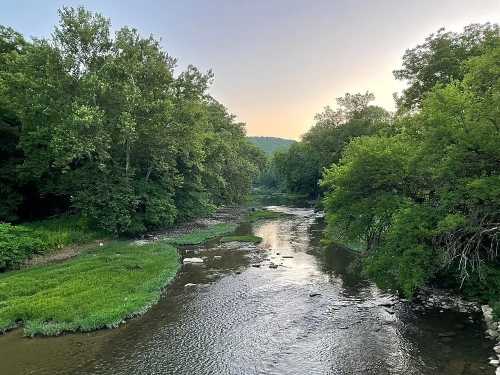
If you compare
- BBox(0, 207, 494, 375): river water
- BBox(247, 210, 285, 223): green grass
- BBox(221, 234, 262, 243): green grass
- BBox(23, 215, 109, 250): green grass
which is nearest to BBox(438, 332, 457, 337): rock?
BBox(0, 207, 494, 375): river water

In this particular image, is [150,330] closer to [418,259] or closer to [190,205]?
[418,259]

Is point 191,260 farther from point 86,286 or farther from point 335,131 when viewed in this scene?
point 335,131

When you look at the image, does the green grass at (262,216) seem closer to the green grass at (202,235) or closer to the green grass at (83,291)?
the green grass at (202,235)

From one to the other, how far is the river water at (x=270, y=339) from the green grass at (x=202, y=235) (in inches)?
588

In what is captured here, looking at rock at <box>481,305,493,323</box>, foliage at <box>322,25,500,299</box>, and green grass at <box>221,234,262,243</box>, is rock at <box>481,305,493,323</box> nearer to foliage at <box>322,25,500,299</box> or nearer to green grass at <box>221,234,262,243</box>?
foliage at <box>322,25,500,299</box>

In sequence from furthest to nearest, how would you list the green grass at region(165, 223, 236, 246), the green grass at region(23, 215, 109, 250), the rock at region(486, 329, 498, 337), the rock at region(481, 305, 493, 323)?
the green grass at region(165, 223, 236, 246) < the green grass at region(23, 215, 109, 250) < the rock at region(481, 305, 493, 323) < the rock at region(486, 329, 498, 337)

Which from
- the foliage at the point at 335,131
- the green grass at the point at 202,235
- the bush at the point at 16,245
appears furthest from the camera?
the foliage at the point at 335,131

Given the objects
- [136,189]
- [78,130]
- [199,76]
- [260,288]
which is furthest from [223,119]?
[260,288]

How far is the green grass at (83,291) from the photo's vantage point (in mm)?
19125

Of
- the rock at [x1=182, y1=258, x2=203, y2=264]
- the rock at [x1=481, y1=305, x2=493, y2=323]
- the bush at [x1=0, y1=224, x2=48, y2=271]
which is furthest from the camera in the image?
the rock at [x1=182, y1=258, x2=203, y2=264]

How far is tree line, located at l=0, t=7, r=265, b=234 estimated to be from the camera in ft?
122

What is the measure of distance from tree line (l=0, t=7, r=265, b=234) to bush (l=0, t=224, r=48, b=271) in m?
7.58

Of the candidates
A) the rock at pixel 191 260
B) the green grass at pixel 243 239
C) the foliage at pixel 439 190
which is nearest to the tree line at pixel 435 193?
the foliage at pixel 439 190

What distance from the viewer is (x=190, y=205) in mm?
52156
